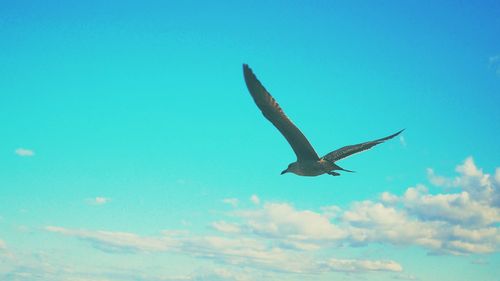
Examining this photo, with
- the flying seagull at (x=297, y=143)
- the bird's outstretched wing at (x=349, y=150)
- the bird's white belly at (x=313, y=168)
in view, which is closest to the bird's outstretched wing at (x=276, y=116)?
the flying seagull at (x=297, y=143)

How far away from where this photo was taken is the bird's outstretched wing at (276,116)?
24.9 meters

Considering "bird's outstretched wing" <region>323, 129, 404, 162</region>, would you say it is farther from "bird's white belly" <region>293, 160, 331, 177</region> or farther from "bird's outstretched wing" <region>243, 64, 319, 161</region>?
"bird's outstretched wing" <region>243, 64, 319, 161</region>

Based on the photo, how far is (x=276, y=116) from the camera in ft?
83.6

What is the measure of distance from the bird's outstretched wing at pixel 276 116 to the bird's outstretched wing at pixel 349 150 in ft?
3.22

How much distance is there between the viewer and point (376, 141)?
2706cm

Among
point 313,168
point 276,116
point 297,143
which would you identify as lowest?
point 313,168

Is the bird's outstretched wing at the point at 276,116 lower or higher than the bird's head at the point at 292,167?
higher

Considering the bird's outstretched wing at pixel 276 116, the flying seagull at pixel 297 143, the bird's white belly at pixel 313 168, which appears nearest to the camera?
the bird's outstretched wing at pixel 276 116

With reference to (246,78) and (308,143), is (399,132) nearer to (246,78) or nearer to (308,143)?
(308,143)

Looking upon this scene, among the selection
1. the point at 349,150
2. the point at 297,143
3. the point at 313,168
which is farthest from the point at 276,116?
the point at 349,150

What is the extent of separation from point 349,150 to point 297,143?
2643 mm

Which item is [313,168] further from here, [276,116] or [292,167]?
[276,116]

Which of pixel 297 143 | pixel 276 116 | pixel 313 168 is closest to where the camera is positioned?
pixel 276 116

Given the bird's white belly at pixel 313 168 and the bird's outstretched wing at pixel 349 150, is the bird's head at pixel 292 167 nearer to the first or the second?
the bird's white belly at pixel 313 168
